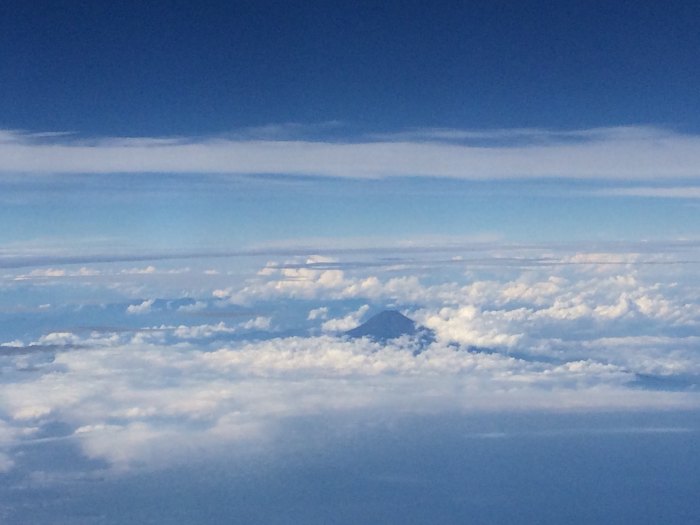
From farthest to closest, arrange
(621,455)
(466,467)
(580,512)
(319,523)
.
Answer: (621,455) → (466,467) → (580,512) → (319,523)

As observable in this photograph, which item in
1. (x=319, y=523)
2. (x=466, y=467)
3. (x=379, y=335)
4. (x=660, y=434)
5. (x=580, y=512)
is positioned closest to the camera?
(x=319, y=523)

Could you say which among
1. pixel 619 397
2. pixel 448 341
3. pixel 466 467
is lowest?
pixel 466 467

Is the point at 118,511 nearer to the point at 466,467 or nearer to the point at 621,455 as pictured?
the point at 466,467

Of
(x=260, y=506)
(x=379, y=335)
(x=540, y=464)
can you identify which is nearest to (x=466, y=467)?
(x=540, y=464)

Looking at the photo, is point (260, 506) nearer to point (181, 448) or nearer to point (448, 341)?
point (181, 448)

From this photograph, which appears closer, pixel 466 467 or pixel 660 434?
pixel 466 467

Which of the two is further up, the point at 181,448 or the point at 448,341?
the point at 448,341

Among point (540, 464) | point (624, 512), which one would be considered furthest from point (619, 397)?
point (624, 512)
